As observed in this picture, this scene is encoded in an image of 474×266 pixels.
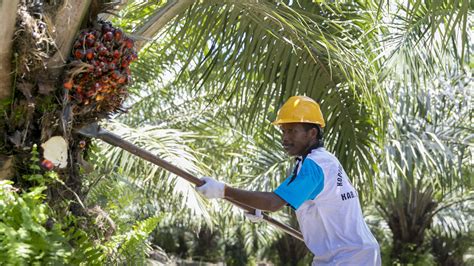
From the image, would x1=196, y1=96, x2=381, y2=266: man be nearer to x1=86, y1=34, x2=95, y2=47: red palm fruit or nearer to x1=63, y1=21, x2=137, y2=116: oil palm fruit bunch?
x1=63, y1=21, x2=137, y2=116: oil palm fruit bunch

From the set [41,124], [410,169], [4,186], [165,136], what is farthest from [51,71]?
[410,169]

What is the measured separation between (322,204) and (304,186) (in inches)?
8.6

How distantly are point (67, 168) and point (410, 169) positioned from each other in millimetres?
7820

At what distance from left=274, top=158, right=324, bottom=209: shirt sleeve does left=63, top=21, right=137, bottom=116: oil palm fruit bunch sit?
43.5 inches

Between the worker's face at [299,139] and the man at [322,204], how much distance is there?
0.25ft

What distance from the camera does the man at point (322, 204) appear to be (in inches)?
157

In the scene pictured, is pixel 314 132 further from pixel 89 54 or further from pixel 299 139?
pixel 89 54

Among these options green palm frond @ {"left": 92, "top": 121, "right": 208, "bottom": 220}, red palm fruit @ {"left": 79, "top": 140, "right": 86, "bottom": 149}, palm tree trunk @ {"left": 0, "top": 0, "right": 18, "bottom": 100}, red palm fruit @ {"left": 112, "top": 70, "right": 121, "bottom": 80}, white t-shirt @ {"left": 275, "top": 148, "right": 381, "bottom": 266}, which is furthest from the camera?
green palm frond @ {"left": 92, "top": 121, "right": 208, "bottom": 220}

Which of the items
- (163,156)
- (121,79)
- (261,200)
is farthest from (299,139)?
(163,156)

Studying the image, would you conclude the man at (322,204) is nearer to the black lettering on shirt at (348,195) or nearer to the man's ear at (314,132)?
the black lettering on shirt at (348,195)

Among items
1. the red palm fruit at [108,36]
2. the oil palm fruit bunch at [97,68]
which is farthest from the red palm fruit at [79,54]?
the red palm fruit at [108,36]

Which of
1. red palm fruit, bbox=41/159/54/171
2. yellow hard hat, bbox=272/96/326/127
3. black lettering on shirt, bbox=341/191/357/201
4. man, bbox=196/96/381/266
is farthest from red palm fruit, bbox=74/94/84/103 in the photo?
black lettering on shirt, bbox=341/191/357/201

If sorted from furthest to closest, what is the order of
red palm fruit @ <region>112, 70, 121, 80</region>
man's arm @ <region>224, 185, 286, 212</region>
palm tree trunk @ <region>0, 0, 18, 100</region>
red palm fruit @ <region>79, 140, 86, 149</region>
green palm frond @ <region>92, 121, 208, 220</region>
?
green palm frond @ <region>92, 121, 208, 220</region> → red palm fruit @ <region>79, 140, 86, 149</region> → red palm fruit @ <region>112, 70, 121, 80</region> → man's arm @ <region>224, 185, 286, 212</region> → palm tree trunk @ <region>0, 0, 18, 100</region>

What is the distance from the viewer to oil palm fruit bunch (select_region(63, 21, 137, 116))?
4.11m
